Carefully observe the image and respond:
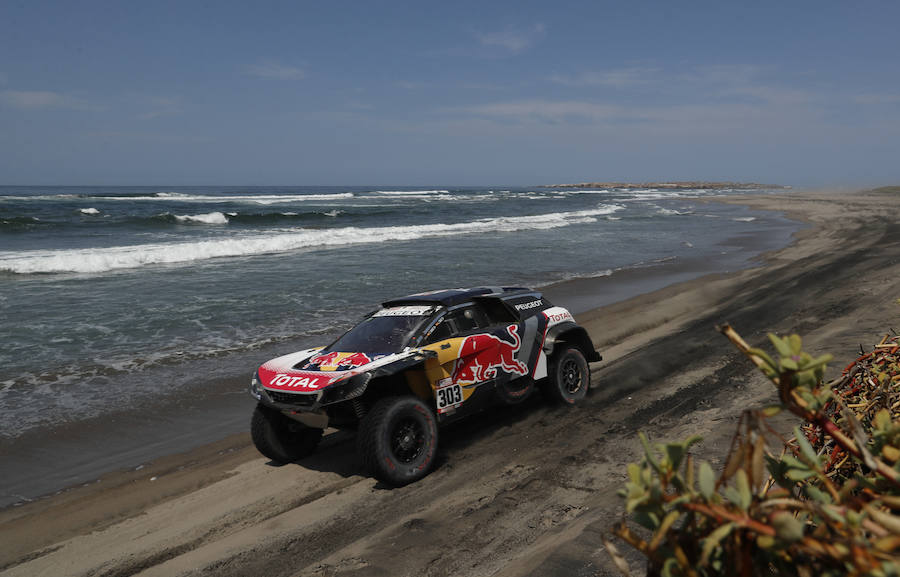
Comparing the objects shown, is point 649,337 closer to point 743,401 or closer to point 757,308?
point 757,308

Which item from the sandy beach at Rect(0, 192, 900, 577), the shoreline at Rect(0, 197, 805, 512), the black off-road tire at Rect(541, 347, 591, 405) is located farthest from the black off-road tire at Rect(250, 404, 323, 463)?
the black off-road tire at Rect(541, 347, 591, 405)

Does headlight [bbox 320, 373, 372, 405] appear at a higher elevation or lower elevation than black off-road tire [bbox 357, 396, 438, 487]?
higher

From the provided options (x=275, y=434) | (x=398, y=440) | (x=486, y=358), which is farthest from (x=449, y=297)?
(x=275, y=434)

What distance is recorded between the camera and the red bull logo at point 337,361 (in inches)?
234

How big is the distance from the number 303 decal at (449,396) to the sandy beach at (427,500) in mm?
533

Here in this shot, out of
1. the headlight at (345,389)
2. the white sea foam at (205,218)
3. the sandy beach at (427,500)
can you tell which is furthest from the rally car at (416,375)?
the white sea foam at (205,218)

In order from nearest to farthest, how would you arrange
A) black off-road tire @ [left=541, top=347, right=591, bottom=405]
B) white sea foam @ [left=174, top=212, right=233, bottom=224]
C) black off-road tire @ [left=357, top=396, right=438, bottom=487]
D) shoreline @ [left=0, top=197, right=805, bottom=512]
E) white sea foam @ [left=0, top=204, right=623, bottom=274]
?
black off-road tire @ [left=357, top=396, right=438, bottom=487] < shoreline @ [left=0, top=197, right=805, bottom=512] < black off-road tire @ [left=541, top=347, right=591, bottom=405] < white sea foam @ [left=0, top=204, right=623, bottom=274] < white sea foam @ [left=174, top=212, right=233, bottom=224]

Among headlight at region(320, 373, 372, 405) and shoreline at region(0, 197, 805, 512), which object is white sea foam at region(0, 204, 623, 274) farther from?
headlight at region(320, 373, 372, 405)

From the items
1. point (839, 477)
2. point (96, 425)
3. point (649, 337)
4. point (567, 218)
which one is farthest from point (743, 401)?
point (567, 218)

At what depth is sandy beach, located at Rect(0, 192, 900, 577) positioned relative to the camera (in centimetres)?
452

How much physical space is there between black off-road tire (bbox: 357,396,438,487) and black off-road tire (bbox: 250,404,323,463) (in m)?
1.08

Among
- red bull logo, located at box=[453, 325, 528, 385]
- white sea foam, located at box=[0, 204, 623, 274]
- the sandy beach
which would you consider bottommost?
the sandy beach

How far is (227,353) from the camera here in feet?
35.4

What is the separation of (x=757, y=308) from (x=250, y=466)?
398 inches
